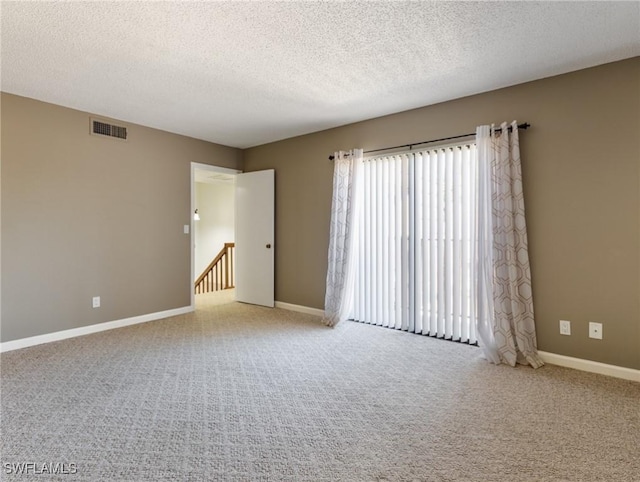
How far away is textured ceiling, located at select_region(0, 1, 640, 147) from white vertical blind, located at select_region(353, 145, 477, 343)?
2.43ft

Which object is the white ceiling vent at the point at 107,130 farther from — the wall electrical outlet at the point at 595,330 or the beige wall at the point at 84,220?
the wall electrical outlet at the point at 595,330

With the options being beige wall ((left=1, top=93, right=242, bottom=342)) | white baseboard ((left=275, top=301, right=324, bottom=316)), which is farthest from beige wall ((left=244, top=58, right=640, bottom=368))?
beige wall ((left=1, top=93, right=242, bottom=342))

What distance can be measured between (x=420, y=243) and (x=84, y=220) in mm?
3859

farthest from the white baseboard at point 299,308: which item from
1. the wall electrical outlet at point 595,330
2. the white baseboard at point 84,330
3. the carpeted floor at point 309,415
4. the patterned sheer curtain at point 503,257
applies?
the wall electrical outlet at point 595,330

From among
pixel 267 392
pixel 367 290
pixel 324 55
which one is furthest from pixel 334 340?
pixel 324 55

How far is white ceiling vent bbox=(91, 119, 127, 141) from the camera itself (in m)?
3.97

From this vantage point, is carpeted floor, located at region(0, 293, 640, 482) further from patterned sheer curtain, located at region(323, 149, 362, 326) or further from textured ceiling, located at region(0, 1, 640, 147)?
textured ceiling, located at region(0, 1, 640, 147)

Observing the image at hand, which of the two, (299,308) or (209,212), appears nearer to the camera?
(299,308)

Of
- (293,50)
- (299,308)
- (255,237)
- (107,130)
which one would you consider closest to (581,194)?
(293,50)

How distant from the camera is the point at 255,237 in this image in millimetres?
5488

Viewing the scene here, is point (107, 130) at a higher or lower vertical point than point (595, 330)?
higher

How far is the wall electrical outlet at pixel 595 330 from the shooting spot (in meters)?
2.82

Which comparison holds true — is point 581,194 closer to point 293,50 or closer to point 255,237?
point 293,50

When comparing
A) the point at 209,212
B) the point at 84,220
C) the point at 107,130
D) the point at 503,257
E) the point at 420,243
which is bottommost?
the point at 503,257
